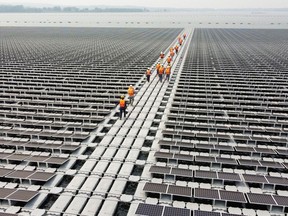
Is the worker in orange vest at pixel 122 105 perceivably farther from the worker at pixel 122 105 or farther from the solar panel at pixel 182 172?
the solar panel at pixel 182 172

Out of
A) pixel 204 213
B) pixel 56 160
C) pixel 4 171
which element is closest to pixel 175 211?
pixel 204 213

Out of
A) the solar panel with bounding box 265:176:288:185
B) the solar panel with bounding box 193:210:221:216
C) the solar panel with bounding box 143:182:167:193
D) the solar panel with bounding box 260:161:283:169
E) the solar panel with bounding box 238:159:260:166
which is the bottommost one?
the solar panel with bounding box 193:210:221:216

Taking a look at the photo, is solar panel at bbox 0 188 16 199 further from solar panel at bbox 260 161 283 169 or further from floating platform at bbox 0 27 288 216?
solar panel at bbox 260 161 283 169

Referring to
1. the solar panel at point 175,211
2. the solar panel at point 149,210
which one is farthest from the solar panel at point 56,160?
the solar panel at point 175,211

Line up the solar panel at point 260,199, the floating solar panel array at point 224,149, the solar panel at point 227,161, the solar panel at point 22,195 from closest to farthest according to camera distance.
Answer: the solar panel at point 260,199 < the solar panel at point 22,195 < the floating solar panel array at point 224,149 < the solar panel at point 227,161

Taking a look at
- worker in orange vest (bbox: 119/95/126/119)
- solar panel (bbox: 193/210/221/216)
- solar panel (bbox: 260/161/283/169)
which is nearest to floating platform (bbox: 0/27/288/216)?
solar panel (bbox: 193/210/221/216)

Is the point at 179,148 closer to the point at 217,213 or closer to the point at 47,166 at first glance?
the point at 217,213

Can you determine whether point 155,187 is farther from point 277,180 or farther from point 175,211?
point 277,180
